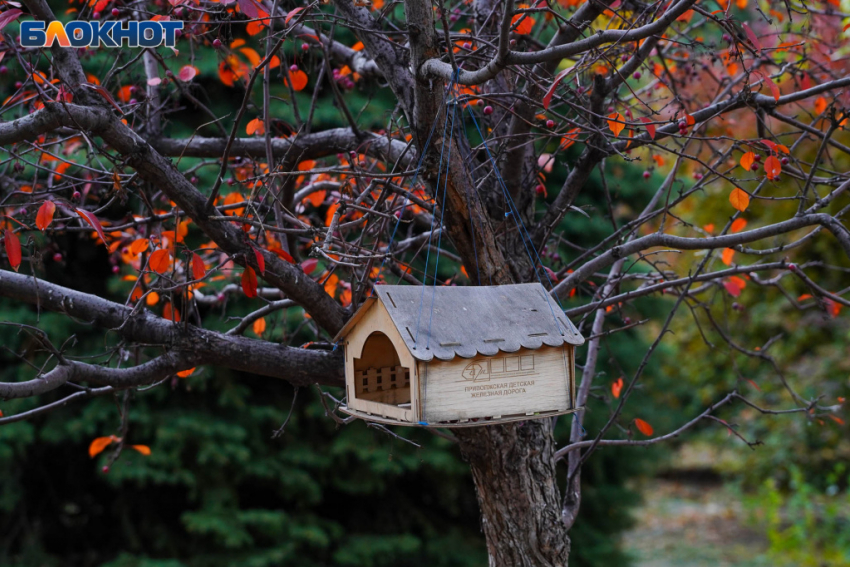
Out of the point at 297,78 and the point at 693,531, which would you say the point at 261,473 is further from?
the point at 693,531

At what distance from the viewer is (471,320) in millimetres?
1686

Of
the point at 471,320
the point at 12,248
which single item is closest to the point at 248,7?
the point at 12,248

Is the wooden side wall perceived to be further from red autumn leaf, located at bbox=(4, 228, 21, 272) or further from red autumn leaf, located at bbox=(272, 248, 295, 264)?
red autumn leaf, located at bbox=(4, 228, 21, 272)

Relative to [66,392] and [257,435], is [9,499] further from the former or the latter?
[257,435]

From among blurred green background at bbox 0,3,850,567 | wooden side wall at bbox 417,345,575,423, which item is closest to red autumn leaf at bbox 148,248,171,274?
wooden side wall at bbox 417,345,575,423

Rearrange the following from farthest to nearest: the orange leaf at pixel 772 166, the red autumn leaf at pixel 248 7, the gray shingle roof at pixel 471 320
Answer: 1. the orange leaf at pixel 772 166
2. the red autumn leaf at pixel 248 7
3. the gray shingle roof at pixel 471 320

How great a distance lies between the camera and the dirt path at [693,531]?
668 centimetres

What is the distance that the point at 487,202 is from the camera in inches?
93.6

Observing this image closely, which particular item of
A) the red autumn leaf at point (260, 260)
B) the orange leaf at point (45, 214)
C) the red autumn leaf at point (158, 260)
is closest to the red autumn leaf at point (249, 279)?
the red autumn leaf at point (260, 260)

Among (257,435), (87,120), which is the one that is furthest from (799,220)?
(257,435)

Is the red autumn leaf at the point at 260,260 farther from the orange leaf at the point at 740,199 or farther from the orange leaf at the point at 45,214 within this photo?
the orange leaf at the point at 740,199

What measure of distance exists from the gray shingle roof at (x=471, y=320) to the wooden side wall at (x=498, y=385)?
0.15ft

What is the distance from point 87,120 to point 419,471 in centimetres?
398

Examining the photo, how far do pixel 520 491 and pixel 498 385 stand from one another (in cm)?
64
